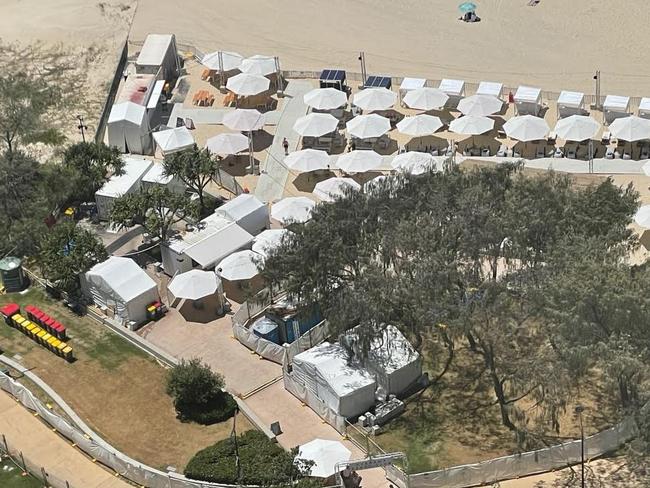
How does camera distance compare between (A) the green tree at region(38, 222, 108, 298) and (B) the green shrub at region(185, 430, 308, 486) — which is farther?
(A) the green tree at region(38, 222, 108, 298)

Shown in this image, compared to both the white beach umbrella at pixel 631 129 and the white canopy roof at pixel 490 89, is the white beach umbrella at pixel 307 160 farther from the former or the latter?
the white beach umbrella at pixel 631 129

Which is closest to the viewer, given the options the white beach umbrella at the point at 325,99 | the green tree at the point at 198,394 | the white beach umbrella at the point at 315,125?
the green tree at the point at 198,394

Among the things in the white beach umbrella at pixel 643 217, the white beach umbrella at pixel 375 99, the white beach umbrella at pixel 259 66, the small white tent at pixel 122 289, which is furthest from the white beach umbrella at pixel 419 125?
the small white tent at pixel 122 289

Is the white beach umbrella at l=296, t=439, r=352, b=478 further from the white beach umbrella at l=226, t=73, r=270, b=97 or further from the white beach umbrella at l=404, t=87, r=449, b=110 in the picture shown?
the white beach umbrella at l=226, t=73, r=270, b=97

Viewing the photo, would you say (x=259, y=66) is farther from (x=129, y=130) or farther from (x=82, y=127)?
(x=82, y=127)

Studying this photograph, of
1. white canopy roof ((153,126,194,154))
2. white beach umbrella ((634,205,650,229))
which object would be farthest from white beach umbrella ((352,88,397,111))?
white beach umbrella ((634,205,650,229))

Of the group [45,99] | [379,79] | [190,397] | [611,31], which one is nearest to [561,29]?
[611,31]
